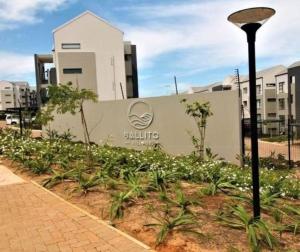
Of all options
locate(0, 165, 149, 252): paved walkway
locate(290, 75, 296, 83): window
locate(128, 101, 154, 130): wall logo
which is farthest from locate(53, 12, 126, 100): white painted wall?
locate(0, 165, 149, 252): paved walkway

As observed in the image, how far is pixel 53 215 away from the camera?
20.9ft

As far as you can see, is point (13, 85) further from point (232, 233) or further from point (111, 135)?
point (232, 233)

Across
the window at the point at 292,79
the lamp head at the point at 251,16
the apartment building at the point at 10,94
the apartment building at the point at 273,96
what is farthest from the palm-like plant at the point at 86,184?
the apartment building at the point at 10,94

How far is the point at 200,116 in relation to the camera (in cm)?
1372

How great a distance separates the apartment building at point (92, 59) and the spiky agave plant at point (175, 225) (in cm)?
4379

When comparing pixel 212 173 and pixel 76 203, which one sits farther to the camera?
pixel 212 173

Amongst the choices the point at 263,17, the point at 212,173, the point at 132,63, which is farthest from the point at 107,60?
the point at 263,17

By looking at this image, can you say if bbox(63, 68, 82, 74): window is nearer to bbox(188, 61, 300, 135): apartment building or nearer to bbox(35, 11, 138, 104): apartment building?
bbox(35, 11, 138, 104): apartment building

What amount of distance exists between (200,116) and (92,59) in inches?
1501

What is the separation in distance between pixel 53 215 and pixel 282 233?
3.49 meters

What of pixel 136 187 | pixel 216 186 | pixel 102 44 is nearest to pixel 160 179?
pixel 136 187

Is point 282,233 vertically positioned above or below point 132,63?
below

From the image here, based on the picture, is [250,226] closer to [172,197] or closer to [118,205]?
[172,197]

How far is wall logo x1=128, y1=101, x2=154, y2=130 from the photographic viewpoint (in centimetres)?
1611
